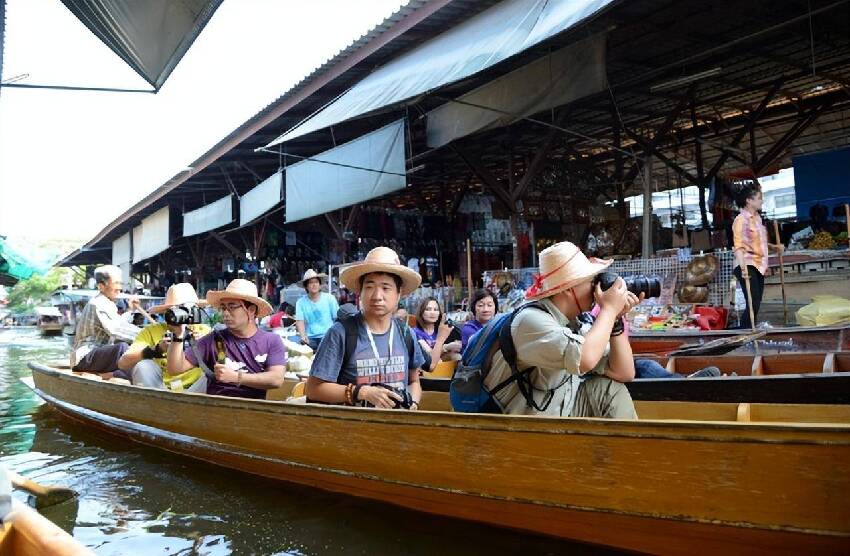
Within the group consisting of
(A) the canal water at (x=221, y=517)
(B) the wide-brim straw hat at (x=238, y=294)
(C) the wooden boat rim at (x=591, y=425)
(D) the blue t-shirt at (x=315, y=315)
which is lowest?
(A) the canal water at (x=221, y=517)

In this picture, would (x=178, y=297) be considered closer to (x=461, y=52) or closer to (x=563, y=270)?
(x=563, y=270)

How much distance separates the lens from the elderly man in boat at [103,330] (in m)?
6.07

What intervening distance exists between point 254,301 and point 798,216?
39.3ft

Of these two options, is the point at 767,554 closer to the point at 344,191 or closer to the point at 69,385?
the point at 69,385

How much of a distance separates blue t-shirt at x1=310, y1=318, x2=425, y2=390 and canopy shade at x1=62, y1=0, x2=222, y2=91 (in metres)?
2.25

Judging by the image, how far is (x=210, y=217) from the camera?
14602 mm

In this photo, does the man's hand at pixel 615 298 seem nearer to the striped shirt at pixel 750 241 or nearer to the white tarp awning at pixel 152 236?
the striped shirt at pixel 750 241

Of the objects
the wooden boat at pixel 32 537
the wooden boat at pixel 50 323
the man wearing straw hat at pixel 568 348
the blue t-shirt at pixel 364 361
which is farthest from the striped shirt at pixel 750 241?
the wooden boat at pixel 50 323

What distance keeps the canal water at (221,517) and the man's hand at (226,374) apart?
2.70 ft

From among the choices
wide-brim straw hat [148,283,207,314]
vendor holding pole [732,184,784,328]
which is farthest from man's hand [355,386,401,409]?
vendor holding pole [732,184,784,328]

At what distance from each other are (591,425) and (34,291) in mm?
61380

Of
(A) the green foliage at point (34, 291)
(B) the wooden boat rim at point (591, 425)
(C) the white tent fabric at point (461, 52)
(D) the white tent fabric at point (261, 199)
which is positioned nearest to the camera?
(B) the wooden boat rim at point (591, 425)

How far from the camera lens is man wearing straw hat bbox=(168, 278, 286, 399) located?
4355mm

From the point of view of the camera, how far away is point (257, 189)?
12148 millimetres
